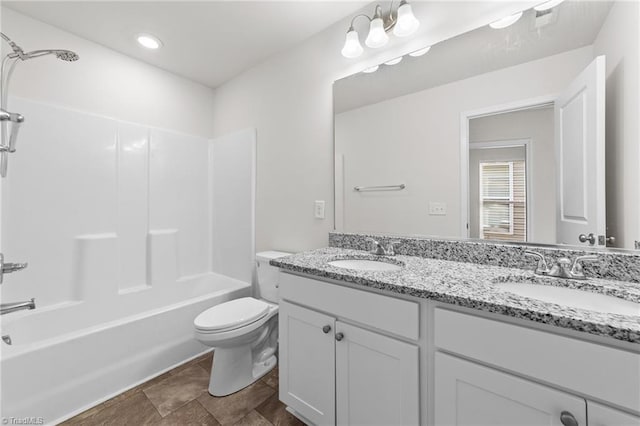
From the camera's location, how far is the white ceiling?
5.30 ft

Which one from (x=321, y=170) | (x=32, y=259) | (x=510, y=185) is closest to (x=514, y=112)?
(x=510, y=185)

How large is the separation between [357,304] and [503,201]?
0.85 m

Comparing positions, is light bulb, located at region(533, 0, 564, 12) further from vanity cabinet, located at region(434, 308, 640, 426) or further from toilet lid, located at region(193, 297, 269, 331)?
toilet lid, located at region(193, 297, 269, 331)

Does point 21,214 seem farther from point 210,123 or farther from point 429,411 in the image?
point 429,411

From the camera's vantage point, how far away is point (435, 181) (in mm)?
1398

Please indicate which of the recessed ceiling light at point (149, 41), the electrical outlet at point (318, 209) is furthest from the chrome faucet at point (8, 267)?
the recessed ceiling light at point (149, 41)

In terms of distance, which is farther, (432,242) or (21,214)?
(21,214)

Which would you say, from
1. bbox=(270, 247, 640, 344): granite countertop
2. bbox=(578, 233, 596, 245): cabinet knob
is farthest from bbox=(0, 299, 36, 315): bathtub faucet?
bbox=(578, 233, 596, 245): cabinet knob

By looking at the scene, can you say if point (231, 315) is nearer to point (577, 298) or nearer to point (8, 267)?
point (8, 267)

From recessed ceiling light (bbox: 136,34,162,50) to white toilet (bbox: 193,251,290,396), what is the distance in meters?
2.00

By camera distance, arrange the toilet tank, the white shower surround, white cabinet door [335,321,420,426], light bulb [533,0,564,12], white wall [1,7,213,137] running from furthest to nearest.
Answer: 1. the toilet tank
2. white wall [1,7,213,137]
3. the white shower surround
4. light bulb [533,0,564,12]
5. white cabinet door [335,321,420,426]

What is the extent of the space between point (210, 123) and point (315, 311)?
2.39 m

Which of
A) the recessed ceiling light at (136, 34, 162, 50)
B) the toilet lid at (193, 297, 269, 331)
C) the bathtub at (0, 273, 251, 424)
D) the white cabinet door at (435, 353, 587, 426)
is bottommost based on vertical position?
the bathtub at (0, 273, 251, 424)

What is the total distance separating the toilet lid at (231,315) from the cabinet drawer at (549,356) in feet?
3.77
